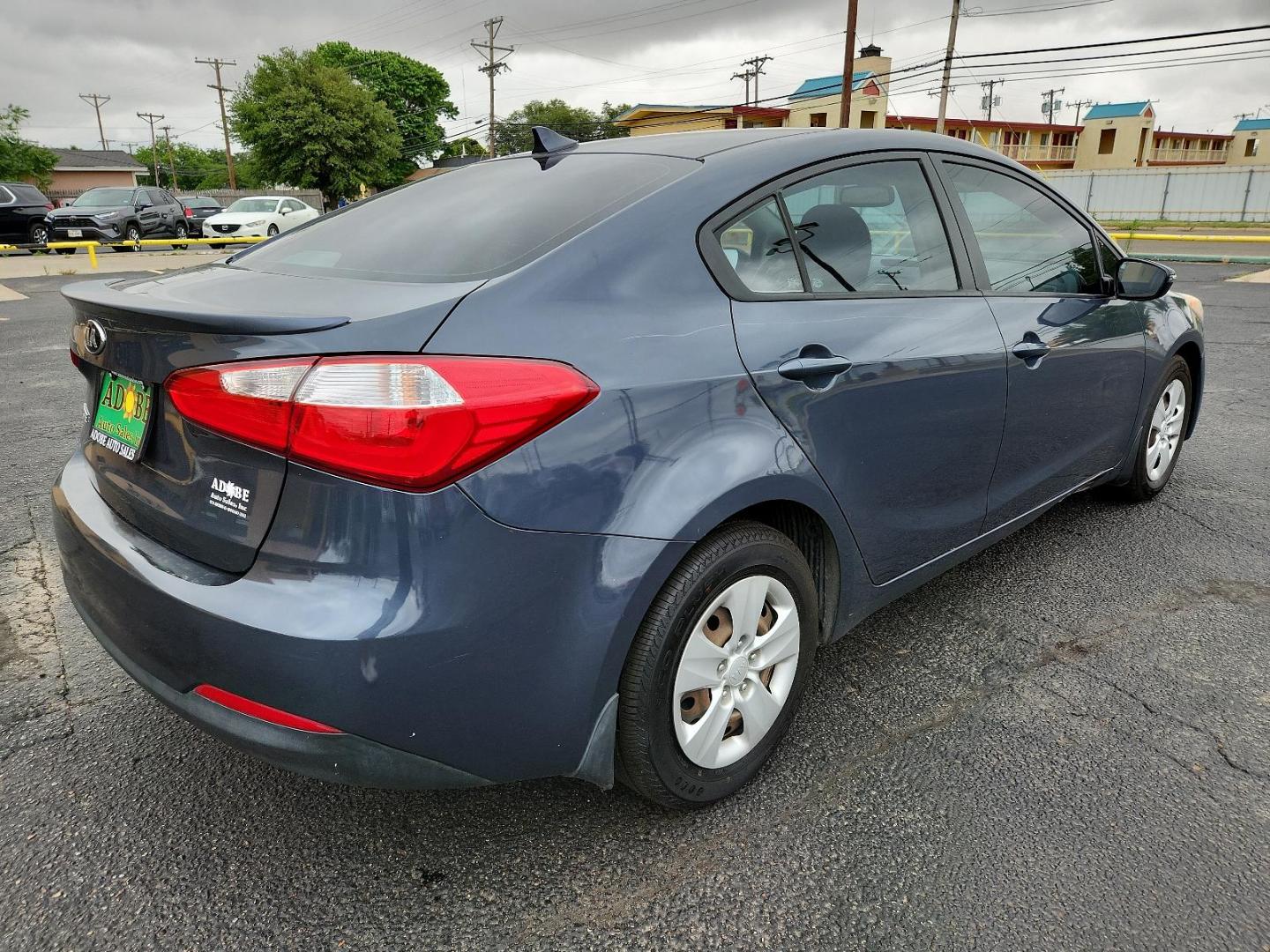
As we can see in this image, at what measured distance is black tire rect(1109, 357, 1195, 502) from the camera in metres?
3.76

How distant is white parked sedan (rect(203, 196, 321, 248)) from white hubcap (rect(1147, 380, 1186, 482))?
22.6 meters

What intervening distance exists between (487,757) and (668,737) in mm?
417

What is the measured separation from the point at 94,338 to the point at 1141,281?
3.56m

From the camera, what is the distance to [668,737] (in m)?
1.90

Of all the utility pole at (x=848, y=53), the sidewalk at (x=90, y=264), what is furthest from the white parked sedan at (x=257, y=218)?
the utility pole at (x=848, y=53)

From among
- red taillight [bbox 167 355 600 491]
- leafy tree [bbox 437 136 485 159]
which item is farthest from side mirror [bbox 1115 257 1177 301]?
leafy tree [bbox 437 136 485 159]

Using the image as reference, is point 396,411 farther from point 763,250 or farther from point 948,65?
point 948,65

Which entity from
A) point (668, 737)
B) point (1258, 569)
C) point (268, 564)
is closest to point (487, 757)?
point (668, 737)

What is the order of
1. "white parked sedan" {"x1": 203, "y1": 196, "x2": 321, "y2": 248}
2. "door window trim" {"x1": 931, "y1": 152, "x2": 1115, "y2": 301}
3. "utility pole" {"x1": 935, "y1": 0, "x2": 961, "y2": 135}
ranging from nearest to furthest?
"door window trim" {"x1": 931, "y1": 152, "x2": 1115, "y2": 301} → "white parked sedan" {"x1": 203, "y1": 196, "x2": 321, "y2": 248} → "utility pole" {"x1": 935, "y1": 0, "x2": 961, "y2": 135}

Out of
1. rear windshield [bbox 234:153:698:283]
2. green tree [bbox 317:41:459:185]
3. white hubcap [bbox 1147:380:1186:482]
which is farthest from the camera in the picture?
green tree [bbox 317:41:459:185]

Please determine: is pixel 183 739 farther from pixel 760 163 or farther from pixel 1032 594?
pixel 1032 594

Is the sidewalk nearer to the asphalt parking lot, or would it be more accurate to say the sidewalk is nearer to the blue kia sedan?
the asphalt parking lot

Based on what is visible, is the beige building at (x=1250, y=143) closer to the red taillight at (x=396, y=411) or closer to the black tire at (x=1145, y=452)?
the black tire at (x=1145, y=452)

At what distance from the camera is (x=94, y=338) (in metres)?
1.96
